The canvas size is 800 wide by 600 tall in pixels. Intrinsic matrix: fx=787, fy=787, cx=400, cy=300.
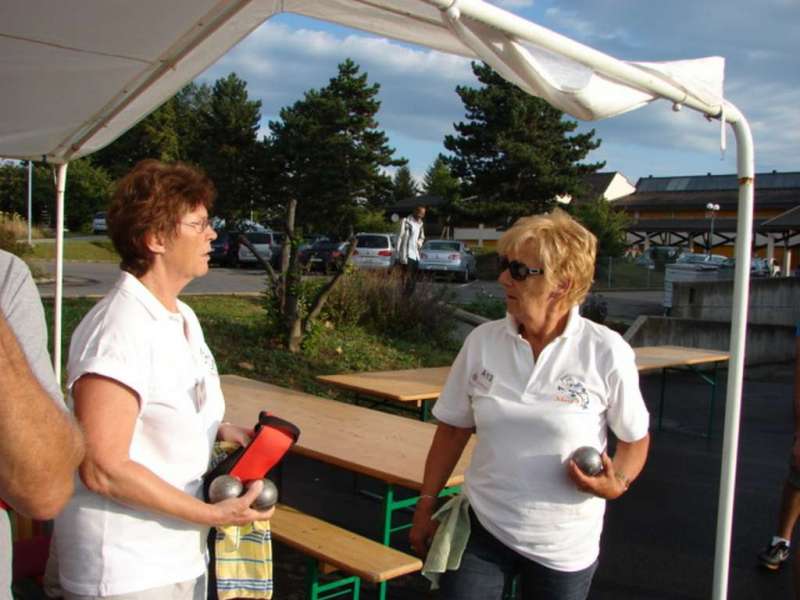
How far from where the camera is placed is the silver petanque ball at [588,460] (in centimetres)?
227

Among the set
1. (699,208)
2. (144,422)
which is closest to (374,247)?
(144,422)

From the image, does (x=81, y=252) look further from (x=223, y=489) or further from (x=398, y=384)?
(x=223, y=489)

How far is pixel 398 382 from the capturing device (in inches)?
235

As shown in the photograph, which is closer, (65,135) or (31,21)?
(31,21)

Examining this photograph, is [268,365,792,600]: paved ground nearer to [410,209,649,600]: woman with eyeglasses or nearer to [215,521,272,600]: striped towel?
[410,209,649,600]: woman with eyeglasses

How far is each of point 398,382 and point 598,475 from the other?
147 inches

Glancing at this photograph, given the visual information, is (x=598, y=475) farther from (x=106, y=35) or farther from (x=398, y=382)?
(x=398, y=382)

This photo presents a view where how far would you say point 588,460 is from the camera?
7.47 ft

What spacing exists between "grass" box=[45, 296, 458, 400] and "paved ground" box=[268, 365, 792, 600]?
2.33m

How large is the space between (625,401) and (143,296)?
4.71 ft

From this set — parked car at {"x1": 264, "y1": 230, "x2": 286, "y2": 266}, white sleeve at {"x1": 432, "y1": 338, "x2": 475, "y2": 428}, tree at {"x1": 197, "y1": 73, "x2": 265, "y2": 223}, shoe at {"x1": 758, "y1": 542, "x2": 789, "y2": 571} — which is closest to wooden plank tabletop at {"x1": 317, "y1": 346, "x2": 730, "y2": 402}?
shoe at {"x1": 758, "y1": 542, "x2": 789, "y2": 571}

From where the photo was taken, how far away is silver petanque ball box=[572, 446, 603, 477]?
7.45ft

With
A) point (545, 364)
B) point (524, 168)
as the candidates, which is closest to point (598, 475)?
point (545, 364)

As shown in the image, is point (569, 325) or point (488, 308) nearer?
point (569, 325)
